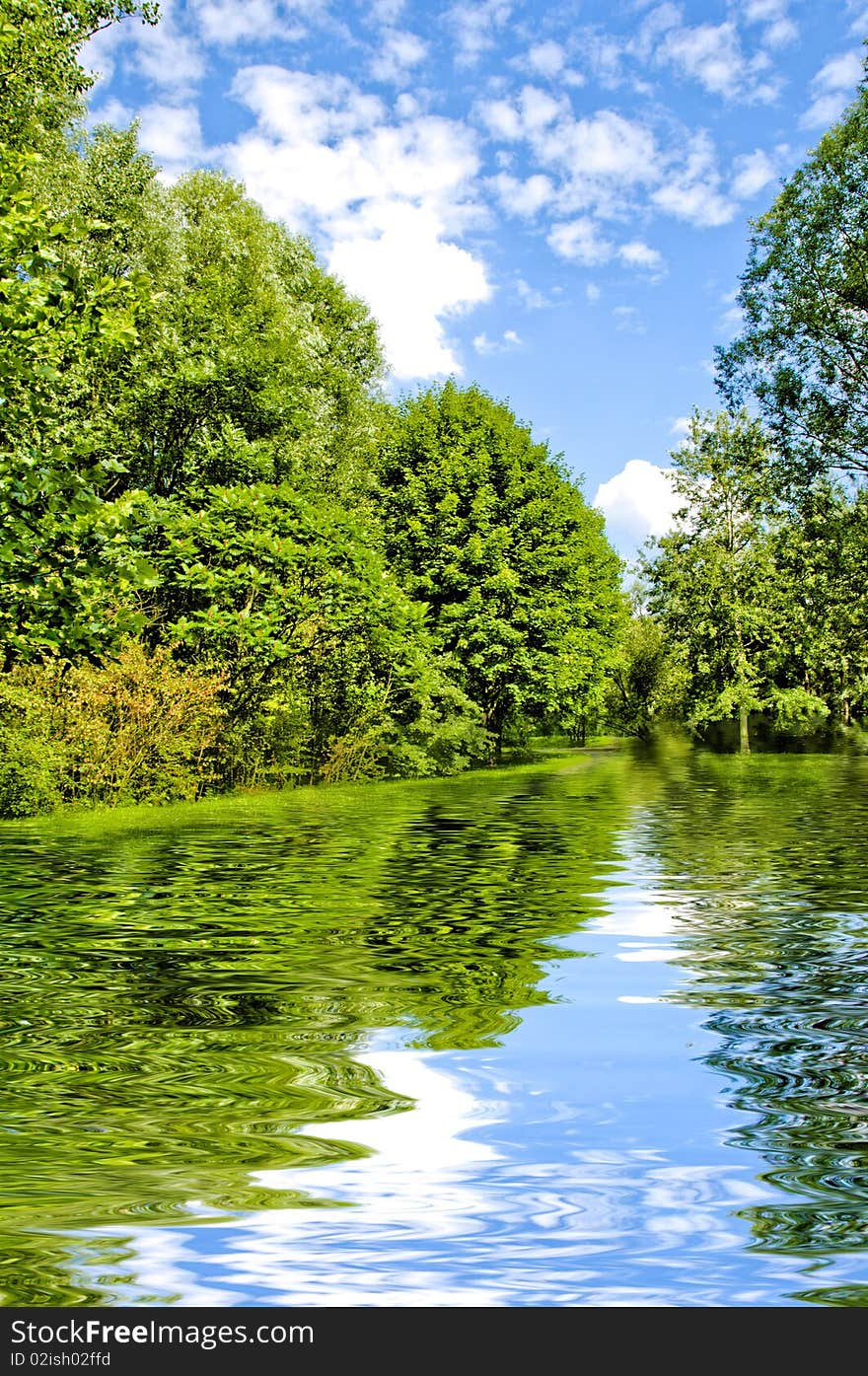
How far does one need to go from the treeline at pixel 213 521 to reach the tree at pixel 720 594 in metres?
7.22

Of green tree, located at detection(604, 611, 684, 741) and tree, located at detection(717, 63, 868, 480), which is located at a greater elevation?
tree, located at detection(717, 63, 868, 480)

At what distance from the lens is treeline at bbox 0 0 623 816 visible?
16453 millimetres

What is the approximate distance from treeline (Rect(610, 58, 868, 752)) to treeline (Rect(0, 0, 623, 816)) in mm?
7949

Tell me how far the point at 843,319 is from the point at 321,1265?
42.7m

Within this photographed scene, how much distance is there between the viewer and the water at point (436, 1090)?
3488mm

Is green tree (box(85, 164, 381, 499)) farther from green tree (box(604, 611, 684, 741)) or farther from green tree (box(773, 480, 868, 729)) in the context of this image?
green tree (box(604, 611, 684, 741))

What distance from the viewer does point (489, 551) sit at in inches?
1750

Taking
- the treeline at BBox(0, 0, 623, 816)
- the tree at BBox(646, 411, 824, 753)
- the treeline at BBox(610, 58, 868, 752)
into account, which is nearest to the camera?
the treeline at BBox(0, 0, 623, 816)

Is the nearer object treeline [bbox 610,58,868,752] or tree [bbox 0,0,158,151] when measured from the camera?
tree [bbox 0,0,158,151]

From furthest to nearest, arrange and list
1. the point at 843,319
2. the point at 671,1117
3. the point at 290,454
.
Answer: the point at 843,319, the point at 290,454, the point at 671,1117

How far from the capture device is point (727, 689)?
60.4 m

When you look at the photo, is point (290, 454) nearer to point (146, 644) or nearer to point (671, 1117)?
point (146, 644)

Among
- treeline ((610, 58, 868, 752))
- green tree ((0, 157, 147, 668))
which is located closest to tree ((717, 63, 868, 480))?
treeline ((610, 58, 868, 752))
